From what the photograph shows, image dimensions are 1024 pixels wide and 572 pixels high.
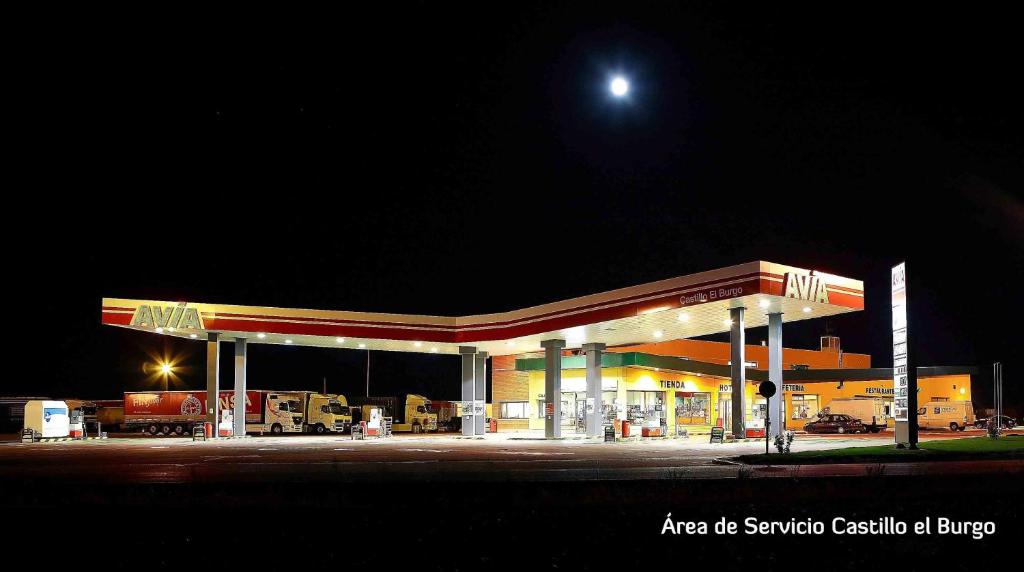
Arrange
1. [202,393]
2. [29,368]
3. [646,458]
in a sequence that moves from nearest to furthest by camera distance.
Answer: [646,458] < [202,393] < [29,368]

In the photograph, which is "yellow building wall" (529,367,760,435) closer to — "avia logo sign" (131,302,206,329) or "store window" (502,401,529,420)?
"store window" (502,401,529,420)

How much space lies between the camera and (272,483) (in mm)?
17891

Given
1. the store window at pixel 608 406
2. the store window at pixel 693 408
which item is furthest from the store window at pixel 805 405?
the store window at pixel 608 406

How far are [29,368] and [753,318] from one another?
86.3 m

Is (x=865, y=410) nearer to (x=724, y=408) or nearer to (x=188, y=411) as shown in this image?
(x=724, y=408)

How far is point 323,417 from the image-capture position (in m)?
56.7

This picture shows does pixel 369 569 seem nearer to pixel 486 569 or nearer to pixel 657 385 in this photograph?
pixel 486 569

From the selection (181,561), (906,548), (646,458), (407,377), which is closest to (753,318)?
(646,458)

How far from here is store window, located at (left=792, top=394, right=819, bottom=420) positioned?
64188 mm

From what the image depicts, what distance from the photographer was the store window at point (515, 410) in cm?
6019

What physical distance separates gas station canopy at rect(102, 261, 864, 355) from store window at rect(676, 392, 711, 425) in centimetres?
808

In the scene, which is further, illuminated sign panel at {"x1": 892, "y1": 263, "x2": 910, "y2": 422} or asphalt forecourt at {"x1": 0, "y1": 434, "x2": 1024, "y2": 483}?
illuminated sign panel at {"x1": 892, "y1": 263, "x2": 910, "y2": 422}

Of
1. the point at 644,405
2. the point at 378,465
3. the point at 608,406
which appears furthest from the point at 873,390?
the point at 378,465

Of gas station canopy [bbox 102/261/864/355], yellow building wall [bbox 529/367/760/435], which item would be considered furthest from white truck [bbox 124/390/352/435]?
yellow building wall [bbox 529/367/760/435]
